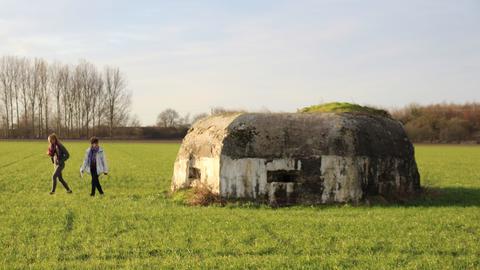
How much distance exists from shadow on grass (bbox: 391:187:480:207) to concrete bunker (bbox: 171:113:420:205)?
653mm

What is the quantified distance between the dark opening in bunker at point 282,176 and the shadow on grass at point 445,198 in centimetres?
314

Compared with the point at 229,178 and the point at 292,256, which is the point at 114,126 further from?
the point at 292,256

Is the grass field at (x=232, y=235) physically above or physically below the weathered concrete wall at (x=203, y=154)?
below

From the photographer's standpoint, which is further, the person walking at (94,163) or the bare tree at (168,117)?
the bare tree at (168,117)

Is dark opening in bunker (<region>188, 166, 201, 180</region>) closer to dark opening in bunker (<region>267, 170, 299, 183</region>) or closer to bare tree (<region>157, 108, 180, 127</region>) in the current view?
dark opening in bunker (<region>267, 170, 299, 183</region>)

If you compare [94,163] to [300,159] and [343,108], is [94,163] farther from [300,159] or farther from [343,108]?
[343,108]

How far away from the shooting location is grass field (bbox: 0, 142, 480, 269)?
8.05m

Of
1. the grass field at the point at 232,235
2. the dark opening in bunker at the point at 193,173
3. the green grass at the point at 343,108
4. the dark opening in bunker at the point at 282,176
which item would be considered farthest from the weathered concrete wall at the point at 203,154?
the green grass at the point at 343,108

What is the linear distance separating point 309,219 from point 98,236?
182 inches

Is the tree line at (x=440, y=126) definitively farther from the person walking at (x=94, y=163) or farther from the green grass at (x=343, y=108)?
the person walking at (x=94, y=163)

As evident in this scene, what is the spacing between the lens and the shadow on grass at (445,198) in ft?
50.5

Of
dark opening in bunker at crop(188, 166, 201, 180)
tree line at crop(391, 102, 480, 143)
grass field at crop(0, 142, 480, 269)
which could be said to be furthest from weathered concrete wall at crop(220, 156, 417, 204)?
tree line at crop(391, 102, 480, 143)

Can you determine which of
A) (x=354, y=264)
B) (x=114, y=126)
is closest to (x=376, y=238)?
(x=354, y=264)

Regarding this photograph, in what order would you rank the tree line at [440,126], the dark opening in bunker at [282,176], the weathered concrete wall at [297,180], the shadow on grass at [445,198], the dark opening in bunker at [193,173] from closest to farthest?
the weathered concrete wall at [297,180] < the dark opening in bunker at [282,176] < the shadow on grass at [445,198] < the dark opening in bunker at [193,173] < the tree line at [440,126]
